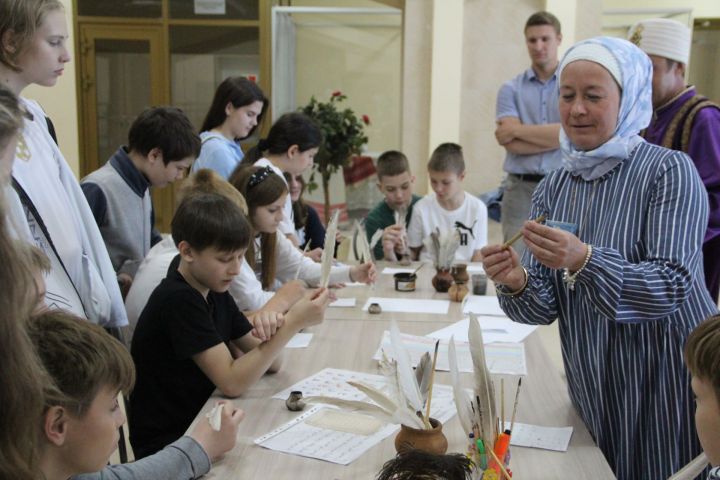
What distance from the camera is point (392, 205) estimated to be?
167 inches

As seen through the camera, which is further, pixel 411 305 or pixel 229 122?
pixel 229 122

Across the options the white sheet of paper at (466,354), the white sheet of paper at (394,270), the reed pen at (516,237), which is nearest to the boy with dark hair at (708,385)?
the reed pen at (516,237)

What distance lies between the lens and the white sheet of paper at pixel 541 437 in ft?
5.10

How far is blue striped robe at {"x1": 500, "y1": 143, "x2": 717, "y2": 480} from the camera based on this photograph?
154 centimetres

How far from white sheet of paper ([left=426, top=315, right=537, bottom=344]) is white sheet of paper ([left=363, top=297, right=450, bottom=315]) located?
0.20 m

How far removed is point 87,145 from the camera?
7.51 meters

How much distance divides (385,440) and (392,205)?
275 cm

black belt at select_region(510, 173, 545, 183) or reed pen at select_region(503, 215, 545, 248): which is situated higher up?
reed pen at select_region(503, 215, 545, 248)

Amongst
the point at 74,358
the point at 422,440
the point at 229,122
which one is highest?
the point at 229,122

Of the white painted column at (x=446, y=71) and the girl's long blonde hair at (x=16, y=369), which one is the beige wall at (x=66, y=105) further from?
the girl's long blonde hair at (x=16, y=369)

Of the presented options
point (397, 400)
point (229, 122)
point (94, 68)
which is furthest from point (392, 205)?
point (94, 68)

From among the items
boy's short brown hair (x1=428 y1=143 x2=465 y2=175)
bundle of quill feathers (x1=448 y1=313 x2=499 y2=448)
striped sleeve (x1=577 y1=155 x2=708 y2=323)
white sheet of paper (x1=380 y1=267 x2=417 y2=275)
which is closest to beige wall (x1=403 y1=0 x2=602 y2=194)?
boy's short brown hair (x1=428 y1=143 x2=465 y2=175)

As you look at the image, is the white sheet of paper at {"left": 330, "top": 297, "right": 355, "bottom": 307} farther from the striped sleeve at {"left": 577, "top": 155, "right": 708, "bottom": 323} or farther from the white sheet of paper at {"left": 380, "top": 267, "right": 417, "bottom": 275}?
the striped sleeve at {"left": 577, "top": 155, "right": 708, "bottom": 323}

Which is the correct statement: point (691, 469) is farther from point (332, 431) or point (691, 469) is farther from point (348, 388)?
point (348, 388)
